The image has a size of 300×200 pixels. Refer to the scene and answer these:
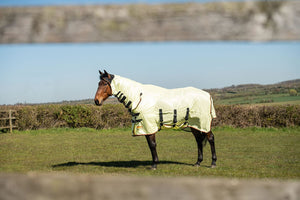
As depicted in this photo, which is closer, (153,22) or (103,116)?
(153,22)

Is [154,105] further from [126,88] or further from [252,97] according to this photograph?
[252,97]

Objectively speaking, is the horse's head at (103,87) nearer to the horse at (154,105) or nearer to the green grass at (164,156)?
the horse at (154,105)

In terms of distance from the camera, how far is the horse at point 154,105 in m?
7.43

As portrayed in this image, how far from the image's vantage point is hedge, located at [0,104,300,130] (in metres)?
18.4

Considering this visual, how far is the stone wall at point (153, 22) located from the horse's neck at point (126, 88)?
18.5 feet

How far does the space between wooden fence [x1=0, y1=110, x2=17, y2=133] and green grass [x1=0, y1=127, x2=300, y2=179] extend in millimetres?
4276

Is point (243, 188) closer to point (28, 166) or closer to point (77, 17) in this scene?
point (77, 17)

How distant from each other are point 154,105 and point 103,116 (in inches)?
495

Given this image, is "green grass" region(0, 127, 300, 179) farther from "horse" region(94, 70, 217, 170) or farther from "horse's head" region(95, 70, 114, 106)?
"horse's head" region(95, 70, 114, 106)

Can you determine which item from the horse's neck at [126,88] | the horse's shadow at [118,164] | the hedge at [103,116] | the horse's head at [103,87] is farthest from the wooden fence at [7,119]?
the horse's neck at [126,88]

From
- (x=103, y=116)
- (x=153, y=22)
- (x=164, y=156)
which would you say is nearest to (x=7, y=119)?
(x=103, y=116)

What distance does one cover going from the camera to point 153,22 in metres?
1.74

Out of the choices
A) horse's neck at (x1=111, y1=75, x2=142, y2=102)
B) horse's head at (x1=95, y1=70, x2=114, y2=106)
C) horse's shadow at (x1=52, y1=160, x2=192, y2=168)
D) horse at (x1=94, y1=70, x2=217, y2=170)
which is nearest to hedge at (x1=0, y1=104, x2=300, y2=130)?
horse's shadow at (x1=52, y1=160, x2=192, y2=168)

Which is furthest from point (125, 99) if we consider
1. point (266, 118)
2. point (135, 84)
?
point (266, 118)
